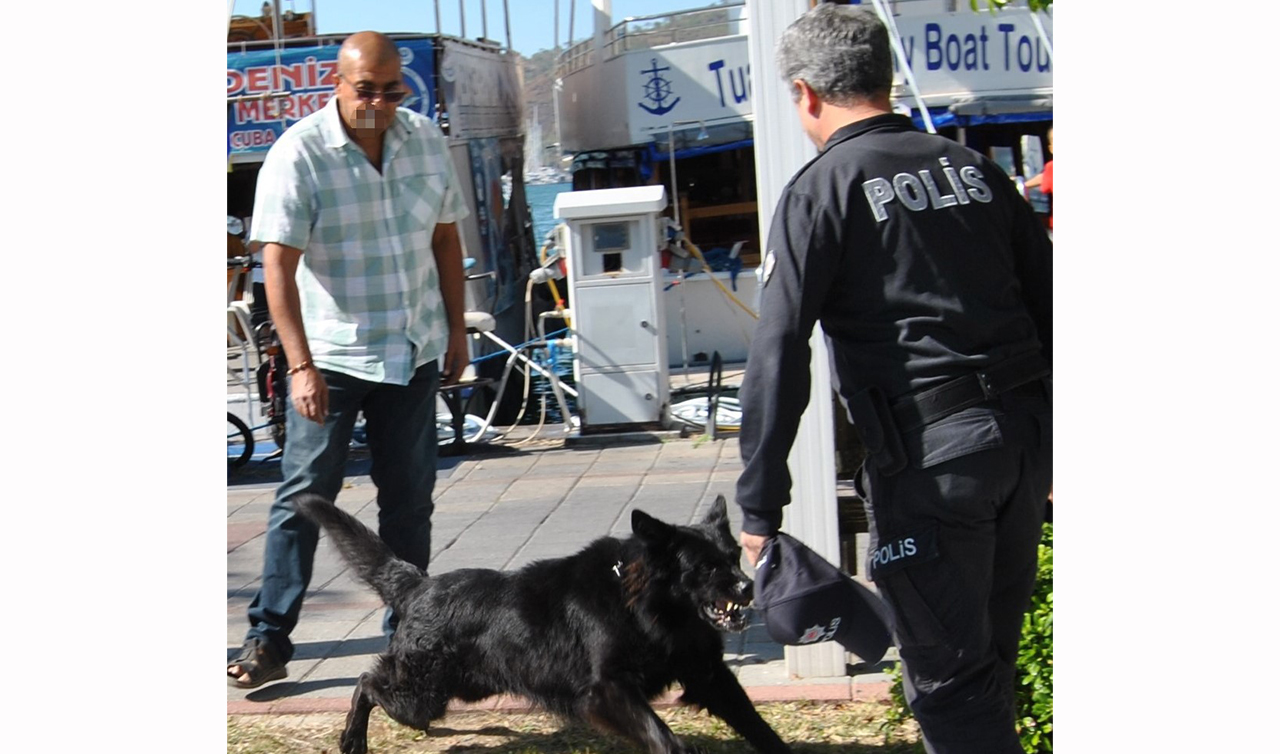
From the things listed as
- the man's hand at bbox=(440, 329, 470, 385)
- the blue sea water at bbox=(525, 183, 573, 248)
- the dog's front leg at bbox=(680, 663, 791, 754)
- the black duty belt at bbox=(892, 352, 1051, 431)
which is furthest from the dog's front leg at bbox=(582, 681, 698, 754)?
the blue sea water at bbox=(525, 183, 573, 248)

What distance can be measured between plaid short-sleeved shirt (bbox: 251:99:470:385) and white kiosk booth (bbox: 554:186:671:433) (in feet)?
16.7

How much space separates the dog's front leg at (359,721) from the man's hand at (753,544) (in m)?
1.60

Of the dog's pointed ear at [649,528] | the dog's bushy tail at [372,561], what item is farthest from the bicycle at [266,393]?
the dog's pointed ear at [649,528]

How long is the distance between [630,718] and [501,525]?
12.2 feet

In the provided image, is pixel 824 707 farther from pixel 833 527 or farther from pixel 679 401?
pixel 679 401

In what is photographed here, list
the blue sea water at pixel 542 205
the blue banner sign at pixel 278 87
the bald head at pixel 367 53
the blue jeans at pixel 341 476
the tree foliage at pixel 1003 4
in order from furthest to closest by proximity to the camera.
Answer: the blue sea water at pixel 542 205 → the blue banner sign at pixel 278 87 → the blue jeans at pixel 341 476 → the bald head at pixel 367 53 → the tree foliage at pixel 1003 4

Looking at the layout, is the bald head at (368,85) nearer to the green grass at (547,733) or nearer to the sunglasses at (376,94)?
the sunglasses at (376,94)

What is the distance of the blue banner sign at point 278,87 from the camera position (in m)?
12.5

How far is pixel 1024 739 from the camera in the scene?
3330 mm

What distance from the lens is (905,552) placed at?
8.43 feet

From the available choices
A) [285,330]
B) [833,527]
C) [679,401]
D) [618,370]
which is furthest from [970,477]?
[679,401]

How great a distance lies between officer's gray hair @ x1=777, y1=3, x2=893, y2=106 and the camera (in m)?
2.58

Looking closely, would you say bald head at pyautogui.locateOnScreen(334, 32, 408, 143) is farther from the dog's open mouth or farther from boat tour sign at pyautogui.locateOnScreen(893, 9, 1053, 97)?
boat tour sign at pyautogui.locateOnScreen(893, 9, 1053, 97)

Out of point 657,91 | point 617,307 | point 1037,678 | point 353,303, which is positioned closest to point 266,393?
point 617,307
